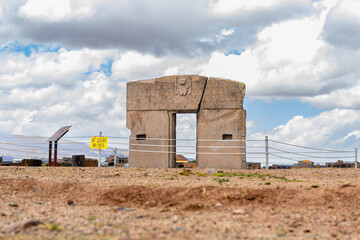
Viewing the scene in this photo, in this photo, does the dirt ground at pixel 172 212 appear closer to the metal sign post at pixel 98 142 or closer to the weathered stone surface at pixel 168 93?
the weathered stone surface at pixel 168 93

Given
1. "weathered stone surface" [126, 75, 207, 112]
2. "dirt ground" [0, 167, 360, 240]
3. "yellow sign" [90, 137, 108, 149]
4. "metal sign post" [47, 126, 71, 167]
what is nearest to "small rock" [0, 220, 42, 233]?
"dirt ground" [0, 167, 360, 240]

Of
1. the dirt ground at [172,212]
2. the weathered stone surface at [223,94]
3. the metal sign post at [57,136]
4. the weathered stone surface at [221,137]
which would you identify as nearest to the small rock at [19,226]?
the dirt ground at [172,212]

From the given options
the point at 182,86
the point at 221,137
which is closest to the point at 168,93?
the point at 182,86

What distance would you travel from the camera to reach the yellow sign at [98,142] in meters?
14.6

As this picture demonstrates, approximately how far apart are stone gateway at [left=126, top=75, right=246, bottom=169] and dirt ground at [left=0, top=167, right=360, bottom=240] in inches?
227

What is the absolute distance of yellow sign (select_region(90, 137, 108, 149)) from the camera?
573 inches

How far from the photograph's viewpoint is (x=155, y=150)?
554 inches

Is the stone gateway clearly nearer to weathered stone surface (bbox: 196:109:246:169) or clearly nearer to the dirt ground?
weathered stone surface (bbox: 196:109:246:169)

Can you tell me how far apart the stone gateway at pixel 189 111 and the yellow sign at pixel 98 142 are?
3.21ft

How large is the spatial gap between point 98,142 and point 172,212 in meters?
9.43

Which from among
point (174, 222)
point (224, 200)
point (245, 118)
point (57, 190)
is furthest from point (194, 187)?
point (245, 118)

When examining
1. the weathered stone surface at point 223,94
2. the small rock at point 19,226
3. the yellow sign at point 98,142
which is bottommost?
the small rock at point 19,226

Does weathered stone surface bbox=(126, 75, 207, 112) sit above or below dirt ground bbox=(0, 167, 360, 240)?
above

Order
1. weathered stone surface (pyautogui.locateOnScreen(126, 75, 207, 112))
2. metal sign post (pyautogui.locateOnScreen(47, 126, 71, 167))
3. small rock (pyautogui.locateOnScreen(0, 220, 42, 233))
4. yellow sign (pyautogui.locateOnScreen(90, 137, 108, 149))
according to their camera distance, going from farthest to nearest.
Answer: yellow sign (pyautogui.locateOnScreen(90, 137, 108, 149)), metal sign post (pyautogui.locateOnScreen(47, 126, 71, 167)), weathered stone surface (pyautogui.locateOnScreen(126, 75, 207, 112)), small rock (pyautogui.locateOnScreen(0, 220, 42, 233))
